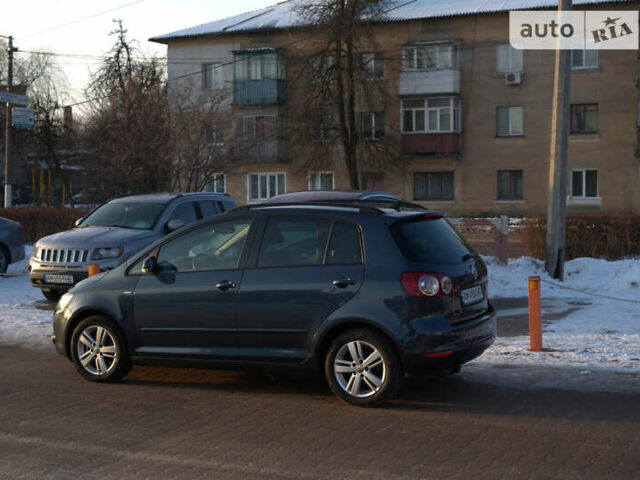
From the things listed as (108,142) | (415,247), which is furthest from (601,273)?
(108,142)

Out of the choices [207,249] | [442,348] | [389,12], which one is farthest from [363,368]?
[389,12]

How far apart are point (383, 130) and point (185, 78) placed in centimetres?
1169

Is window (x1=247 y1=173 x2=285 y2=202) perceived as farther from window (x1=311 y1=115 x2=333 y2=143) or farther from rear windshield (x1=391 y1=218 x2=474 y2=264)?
rear windshield (x1=391 y1=218 x2=474 y2=264)

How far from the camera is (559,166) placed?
572 inches

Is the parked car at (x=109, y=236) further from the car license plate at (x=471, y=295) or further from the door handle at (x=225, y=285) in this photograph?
the car license plate at (x=471, y=295)

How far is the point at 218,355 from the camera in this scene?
719cm

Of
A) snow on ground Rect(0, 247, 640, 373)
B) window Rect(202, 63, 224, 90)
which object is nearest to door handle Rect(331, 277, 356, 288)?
snow on ground Rect(0, 247, 640, 373)

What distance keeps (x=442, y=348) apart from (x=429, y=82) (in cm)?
3678

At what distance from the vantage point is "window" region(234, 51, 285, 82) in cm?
4503

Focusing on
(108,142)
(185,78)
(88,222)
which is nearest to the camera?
(88,222)

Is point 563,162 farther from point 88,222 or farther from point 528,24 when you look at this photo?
point 528,24

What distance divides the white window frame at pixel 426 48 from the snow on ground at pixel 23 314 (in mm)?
29025

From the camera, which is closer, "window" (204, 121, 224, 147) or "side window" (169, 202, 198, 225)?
"side window" (169, 202, 198, 225)

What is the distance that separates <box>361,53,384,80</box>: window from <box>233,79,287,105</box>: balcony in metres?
5.03
